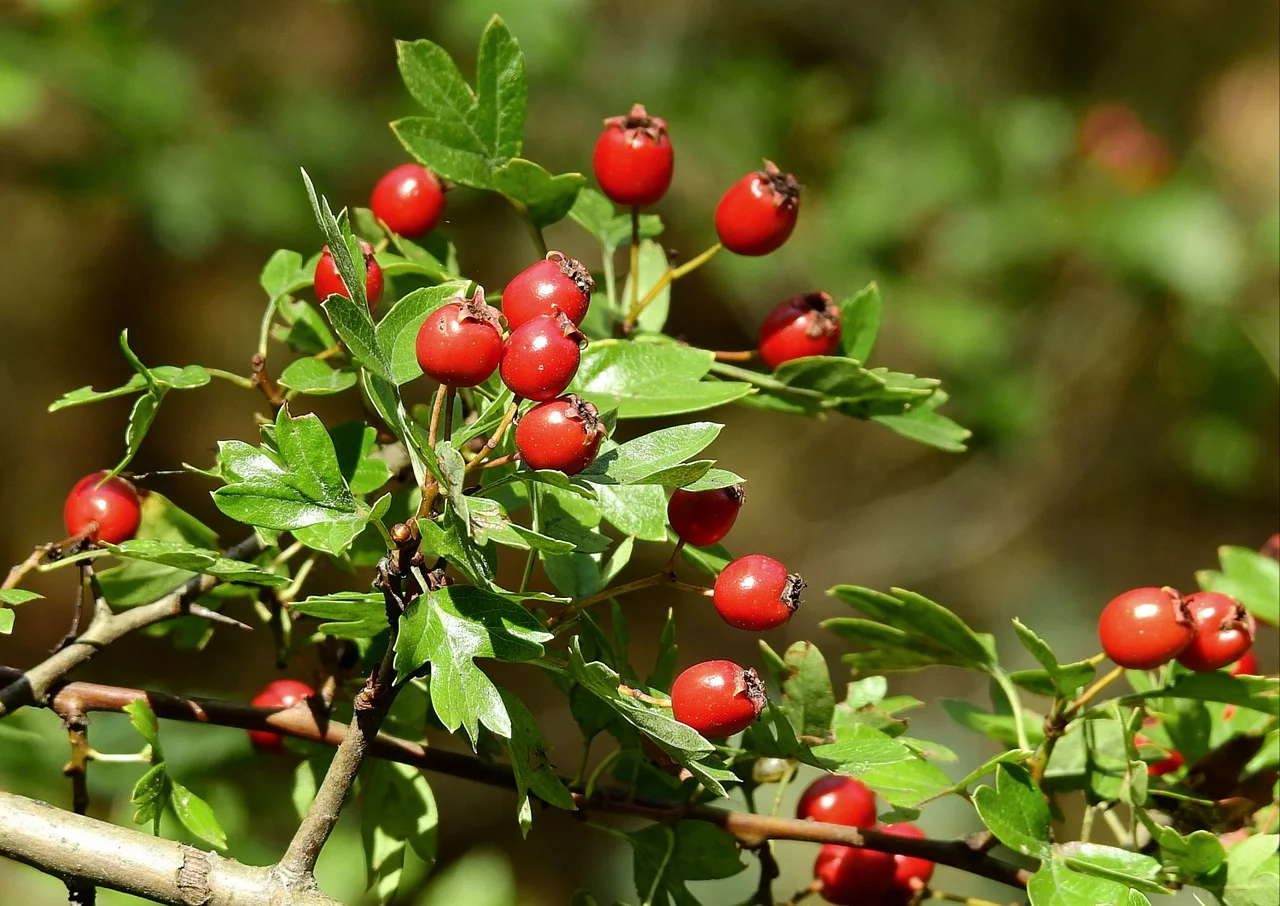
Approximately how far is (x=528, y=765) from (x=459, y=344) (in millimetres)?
316

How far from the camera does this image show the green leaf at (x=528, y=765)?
787 mm

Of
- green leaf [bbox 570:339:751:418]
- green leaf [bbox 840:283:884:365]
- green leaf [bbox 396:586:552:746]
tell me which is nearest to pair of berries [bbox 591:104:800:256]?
green leaf [bbox 840:283:884:365]

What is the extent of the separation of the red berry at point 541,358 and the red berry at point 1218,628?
60 cm

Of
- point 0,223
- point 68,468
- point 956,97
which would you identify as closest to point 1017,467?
point 956,97

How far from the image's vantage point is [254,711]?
94 cm

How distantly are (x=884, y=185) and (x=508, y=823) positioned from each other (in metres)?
2.63

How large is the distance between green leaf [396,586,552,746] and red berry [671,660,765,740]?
0.12 metres

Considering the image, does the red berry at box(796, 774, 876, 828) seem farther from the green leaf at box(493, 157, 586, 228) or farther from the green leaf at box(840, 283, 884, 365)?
the green leaf at box(493, 157, 586, 228)

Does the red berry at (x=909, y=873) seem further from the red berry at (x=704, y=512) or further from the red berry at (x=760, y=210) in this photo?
the red berry at (x=760, y=210)

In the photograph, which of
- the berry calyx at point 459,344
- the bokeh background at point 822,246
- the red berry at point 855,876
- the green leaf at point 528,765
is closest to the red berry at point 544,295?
the berry calyx at point 459,344

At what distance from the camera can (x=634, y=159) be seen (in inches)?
40.9

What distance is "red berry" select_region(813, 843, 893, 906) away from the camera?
43.0 inches

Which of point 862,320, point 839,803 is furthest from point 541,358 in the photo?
point 839,803

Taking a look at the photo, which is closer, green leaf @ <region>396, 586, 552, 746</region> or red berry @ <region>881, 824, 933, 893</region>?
green leaf @ <region>396, 586, 552, 746</region>
